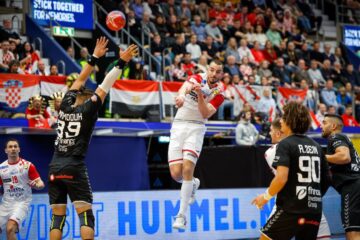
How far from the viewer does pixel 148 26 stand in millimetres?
25984

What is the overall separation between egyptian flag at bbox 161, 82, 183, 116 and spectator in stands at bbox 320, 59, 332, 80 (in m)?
9.46

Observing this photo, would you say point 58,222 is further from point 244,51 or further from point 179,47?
point 244,51

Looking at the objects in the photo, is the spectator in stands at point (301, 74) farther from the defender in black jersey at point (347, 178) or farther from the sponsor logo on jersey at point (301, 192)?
the sponsor logo on jersey at point (301, 192)

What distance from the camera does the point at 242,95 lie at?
23.6 meters

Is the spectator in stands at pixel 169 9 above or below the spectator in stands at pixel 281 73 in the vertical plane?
above

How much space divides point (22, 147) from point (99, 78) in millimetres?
4780

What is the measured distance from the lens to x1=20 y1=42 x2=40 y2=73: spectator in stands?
2109 centimetres

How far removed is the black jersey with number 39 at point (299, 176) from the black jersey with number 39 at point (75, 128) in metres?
3.27

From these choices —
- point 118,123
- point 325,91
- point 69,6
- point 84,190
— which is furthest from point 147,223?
point 325,91

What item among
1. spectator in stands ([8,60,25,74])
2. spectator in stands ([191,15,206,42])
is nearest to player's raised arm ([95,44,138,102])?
spectator in stands ([8,60,25,74])

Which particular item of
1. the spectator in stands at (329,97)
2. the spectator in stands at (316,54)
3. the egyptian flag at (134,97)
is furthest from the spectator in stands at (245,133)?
the spectator in stands at (316,54)

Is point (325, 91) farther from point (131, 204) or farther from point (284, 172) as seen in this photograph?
point (284, 172)

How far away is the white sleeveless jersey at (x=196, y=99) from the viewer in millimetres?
13320

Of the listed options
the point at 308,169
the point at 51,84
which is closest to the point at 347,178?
the point at 308,169
